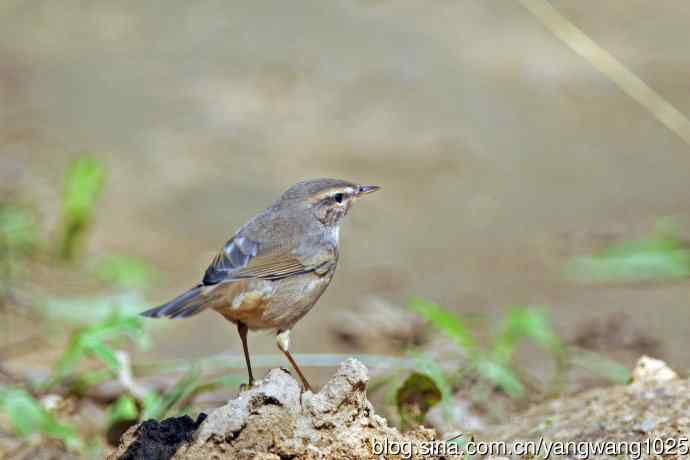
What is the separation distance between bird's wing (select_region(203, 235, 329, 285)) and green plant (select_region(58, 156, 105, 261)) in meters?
3.95

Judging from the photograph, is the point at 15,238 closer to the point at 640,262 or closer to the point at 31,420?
the point at 31,420

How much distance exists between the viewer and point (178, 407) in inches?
240

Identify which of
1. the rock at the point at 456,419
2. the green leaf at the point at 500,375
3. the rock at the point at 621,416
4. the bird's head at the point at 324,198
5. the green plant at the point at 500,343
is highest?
→ the bird's head at the point at 324,198

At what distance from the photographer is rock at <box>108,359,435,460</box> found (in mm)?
4027

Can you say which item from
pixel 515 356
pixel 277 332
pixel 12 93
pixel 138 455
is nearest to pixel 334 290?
pixel 515 356

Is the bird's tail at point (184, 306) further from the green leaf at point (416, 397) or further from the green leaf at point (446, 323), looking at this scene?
the green leaf at point (446, 323)

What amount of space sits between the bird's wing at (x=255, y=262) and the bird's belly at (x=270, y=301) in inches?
1.6

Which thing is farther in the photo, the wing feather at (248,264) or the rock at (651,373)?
the rock at (651,373)

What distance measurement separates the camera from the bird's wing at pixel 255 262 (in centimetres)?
505

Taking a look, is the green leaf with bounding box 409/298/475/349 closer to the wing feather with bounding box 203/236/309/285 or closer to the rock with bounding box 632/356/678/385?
the rock with bounding box 632/356/678/385

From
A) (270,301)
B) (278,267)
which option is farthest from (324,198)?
(270,301)

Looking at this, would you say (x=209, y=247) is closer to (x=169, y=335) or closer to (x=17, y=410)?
(x=169, y=335)

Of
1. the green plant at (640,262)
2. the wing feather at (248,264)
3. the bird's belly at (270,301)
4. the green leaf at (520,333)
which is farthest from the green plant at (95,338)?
the green plant at (640,262)

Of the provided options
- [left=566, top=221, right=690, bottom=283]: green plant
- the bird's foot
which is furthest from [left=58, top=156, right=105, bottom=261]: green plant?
the bird's foot
